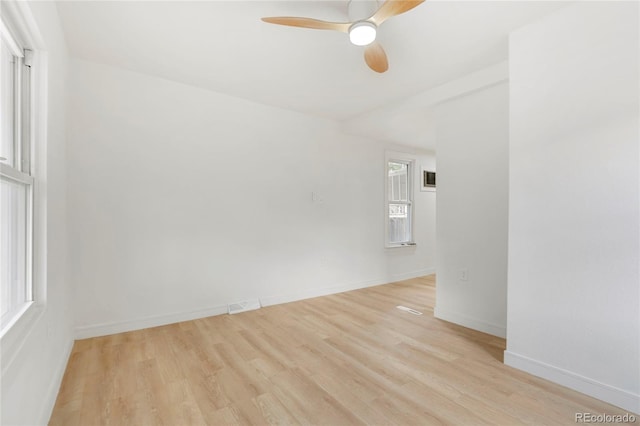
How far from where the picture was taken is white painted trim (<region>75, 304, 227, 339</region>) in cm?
271

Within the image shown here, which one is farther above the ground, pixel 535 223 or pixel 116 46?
pixel 116 46

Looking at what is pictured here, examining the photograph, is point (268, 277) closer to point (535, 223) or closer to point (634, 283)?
point (535, 223)

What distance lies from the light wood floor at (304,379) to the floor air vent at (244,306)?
29cm

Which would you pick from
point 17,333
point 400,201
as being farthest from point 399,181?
point 17,333

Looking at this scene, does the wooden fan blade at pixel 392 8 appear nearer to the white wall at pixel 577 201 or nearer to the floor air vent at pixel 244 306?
the white wall at pixel 577 201

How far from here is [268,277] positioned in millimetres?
3762

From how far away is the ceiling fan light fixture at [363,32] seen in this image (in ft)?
6.06

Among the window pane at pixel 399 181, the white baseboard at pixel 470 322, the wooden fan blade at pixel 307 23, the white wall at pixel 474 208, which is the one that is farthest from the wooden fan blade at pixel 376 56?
the window pane at pixel 399 181

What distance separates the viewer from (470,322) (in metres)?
3.02

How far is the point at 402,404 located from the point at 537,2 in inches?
107

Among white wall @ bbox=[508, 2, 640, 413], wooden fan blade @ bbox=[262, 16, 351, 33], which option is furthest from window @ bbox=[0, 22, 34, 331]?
white wall @ bbox=[508, 2, 640, 413]

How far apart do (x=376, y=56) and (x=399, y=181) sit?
11.4 feet

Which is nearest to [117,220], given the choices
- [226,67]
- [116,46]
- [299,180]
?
[116,46]

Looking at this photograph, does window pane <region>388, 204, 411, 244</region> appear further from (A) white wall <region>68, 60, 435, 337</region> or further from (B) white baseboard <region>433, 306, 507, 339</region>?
(B) white baseboard <region>433, 306, 507, 339</region>
